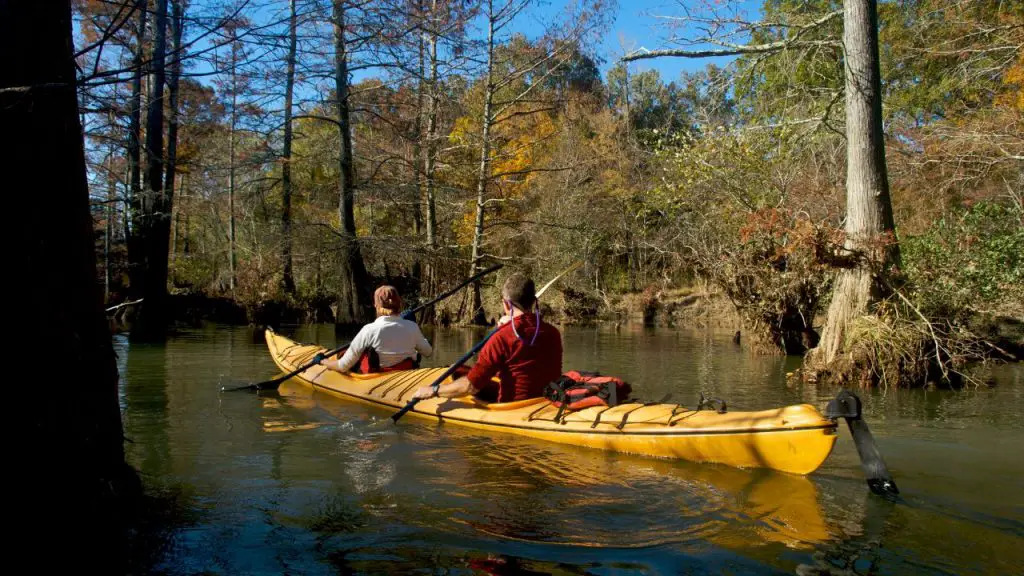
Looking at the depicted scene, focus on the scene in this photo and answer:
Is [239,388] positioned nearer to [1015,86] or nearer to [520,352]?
[520,352]

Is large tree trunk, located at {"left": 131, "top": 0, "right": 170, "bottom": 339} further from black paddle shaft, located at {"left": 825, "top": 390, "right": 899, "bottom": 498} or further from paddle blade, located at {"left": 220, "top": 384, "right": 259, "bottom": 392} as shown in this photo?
black paddle shaft, located at {"left": 825, "top": 390, "right": 899, "bottom": 498}

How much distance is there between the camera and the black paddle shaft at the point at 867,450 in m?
4.19

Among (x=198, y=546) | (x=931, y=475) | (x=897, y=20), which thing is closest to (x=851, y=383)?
(x=931, y=475)

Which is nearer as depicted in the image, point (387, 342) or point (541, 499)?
point (541, 499)

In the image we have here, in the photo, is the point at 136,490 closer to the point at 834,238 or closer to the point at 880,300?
the point at 834,238

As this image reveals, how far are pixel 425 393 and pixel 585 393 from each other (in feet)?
5.45

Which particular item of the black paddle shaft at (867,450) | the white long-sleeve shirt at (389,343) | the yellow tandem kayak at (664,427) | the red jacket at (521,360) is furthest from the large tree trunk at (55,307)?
the white long-sleeve shirt at (389,343)

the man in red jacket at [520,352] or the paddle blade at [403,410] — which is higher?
the man in red jacket at [520,352]

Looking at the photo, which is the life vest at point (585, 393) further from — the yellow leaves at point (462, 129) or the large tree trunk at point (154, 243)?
the yellow leaves at point (462, 129)

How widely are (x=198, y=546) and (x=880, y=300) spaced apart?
7853 mm

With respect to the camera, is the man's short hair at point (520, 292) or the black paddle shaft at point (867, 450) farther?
the man's short hair at point (520, 292)

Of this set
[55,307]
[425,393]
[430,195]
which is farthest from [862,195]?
[430,195]

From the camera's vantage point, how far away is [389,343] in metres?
7.52

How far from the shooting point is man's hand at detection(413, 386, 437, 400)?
6.48 m
